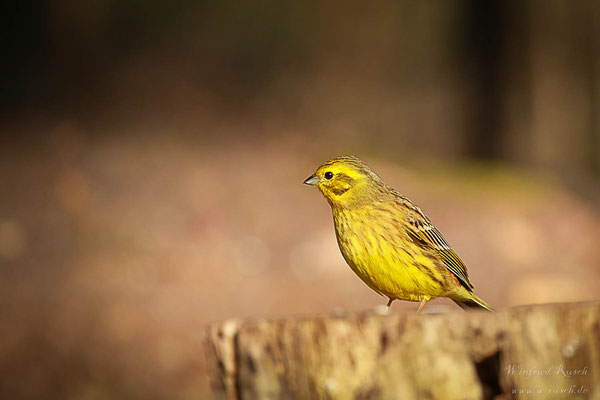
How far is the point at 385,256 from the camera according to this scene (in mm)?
3830

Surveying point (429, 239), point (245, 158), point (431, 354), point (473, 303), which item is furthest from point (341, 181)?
point (245, 158)

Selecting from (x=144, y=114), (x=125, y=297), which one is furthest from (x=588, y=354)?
(x=144, y=114)

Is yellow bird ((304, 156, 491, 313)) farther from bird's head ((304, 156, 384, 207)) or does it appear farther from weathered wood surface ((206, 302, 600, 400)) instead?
weathered wood surface ((206, 302, 600, 400))

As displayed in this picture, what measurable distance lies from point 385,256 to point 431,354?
1.14 meters

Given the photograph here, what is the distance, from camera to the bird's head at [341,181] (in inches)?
159

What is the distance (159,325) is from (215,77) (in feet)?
18.8

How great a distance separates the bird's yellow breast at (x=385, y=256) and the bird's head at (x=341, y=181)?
7 cm

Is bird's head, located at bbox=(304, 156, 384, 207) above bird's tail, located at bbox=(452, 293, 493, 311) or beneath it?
above

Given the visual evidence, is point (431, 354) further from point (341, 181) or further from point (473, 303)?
point (473, 303)

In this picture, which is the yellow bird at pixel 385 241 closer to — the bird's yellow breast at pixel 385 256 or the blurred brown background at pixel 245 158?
the bird's yellow breast at pixel 385 256

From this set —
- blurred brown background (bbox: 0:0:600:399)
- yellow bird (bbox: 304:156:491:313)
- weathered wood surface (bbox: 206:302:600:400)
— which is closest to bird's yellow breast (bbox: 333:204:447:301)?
yellow bird (bbox: 304:156:491:313)

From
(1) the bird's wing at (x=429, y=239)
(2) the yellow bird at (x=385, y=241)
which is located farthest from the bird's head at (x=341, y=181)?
(1) the bird's wing at (x=429, y=239)

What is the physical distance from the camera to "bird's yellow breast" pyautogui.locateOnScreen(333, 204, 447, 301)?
3789mm

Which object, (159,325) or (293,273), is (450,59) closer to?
(293,273)
